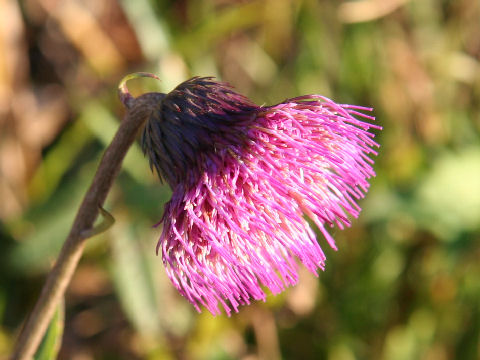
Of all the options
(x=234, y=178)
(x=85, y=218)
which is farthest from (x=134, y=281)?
(x=234, y=178)

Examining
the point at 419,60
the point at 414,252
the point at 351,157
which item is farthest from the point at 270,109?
the point at 419,60

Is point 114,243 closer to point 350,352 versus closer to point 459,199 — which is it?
point 350,352

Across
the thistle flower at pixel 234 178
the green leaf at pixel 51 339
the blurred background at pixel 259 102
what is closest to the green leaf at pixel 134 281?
the blurred background at pixel 259 102

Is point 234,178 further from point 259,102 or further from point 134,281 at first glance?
point 259,102

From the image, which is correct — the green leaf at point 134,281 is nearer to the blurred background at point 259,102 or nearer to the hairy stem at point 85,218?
the blurred background at point 259,102

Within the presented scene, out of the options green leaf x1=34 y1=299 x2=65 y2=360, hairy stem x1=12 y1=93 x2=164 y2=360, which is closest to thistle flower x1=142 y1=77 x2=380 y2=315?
hairy stem x1=12 y1=93 x2=164 y2=360

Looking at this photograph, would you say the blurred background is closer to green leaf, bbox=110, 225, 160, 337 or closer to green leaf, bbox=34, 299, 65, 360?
green leaf, bbox=110, 225, 160, 337

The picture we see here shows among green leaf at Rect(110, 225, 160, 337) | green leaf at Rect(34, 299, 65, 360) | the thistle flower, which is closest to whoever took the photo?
the thistle flower
